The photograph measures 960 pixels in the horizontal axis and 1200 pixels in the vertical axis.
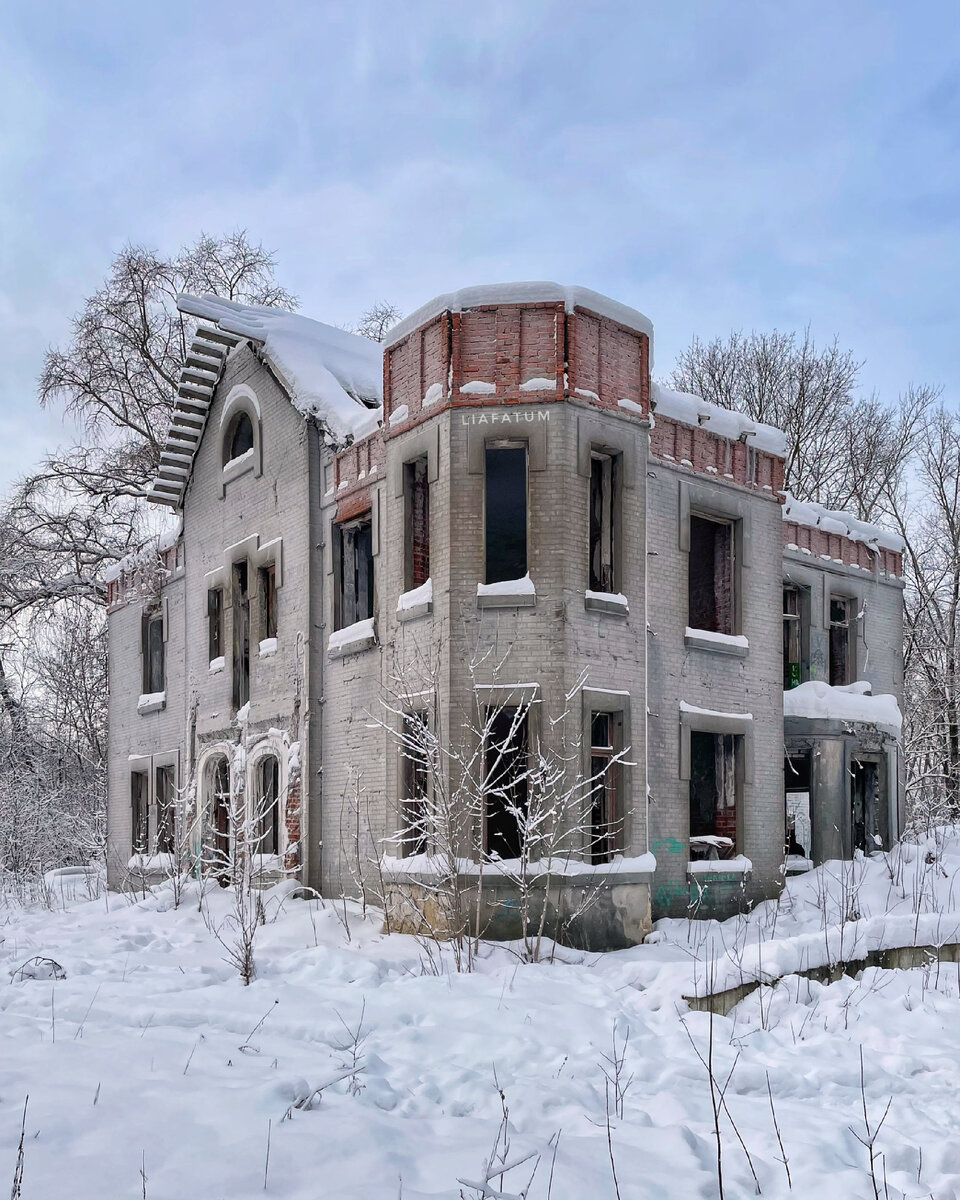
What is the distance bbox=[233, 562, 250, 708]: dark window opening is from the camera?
61.3ft

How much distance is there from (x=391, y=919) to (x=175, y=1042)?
22.0 feet

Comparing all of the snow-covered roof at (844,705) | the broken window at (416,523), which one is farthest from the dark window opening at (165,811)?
the snow-covered roof at (844,705)

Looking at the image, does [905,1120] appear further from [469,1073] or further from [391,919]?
[391,919]

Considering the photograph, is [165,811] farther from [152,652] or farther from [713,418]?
[713,418]

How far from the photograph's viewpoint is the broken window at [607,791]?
44.8 feet

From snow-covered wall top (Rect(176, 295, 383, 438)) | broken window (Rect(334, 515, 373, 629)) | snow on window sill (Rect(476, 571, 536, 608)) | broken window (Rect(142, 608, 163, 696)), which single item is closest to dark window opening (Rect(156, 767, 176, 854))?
broken window (Rect(142, 608, 163, 696))

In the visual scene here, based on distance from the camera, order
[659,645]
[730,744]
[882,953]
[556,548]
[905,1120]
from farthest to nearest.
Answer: [730,744] → [659,645] → [556,548] → [882,953] → [905,1120]

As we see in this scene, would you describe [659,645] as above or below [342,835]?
above

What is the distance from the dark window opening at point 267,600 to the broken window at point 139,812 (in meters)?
5.89

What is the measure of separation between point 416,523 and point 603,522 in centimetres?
246

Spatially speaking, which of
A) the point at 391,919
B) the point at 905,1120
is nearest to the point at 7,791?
the point at 391,919

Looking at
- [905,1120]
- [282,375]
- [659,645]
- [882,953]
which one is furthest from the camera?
[282,375]

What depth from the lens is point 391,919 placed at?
1350 centimetres

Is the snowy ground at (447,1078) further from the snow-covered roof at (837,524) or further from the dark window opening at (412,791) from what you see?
the snow-covered roof at (837,524)
